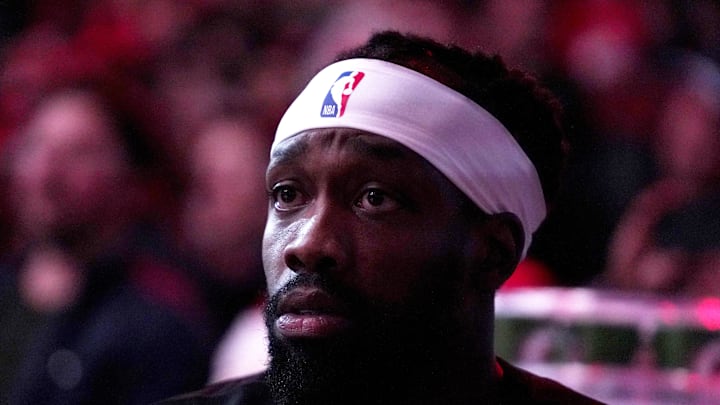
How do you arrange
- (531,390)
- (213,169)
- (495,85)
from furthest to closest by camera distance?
(213,169), (531,390), (495,85)

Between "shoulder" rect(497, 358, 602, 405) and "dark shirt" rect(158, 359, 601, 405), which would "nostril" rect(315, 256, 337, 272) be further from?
"shoulder" rect(497, 358, 602, 405)

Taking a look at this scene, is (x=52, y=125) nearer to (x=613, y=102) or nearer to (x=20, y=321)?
(x=20, y=321)

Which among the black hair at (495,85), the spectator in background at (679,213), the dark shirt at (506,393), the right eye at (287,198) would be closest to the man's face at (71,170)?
the spectator in background at (679,213)

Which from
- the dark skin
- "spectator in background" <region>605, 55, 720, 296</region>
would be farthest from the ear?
"spectator in background" <region>605, 55, 720, 296</region>

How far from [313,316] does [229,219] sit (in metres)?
3.27

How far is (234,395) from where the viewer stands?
3213 mm

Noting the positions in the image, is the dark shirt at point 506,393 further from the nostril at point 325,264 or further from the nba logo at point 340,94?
the nba logo at point 340,94

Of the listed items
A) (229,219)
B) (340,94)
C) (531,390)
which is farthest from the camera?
(229,219)

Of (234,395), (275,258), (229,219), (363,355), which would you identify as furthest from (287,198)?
(229,219)

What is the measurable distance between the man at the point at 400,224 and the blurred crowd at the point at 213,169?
86cm

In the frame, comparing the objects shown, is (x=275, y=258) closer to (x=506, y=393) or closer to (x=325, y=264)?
(x=325, y=264)

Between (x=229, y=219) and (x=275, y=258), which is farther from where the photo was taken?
(x=229, y=219)

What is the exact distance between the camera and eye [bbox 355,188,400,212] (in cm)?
284

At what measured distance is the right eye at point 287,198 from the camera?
116 inches
